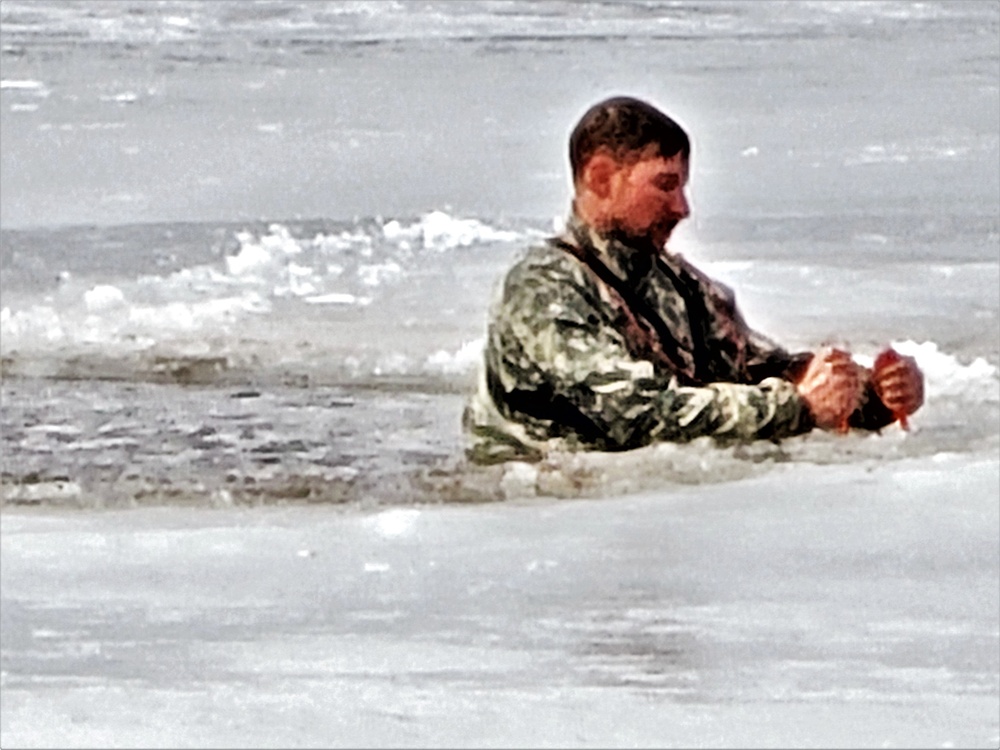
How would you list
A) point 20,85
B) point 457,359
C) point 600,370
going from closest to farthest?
point 600,370, point 457,359, point 20,85

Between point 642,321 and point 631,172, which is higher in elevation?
point 631,172

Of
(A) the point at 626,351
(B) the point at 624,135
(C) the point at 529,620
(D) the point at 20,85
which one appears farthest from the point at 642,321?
(D) the point at 20,85

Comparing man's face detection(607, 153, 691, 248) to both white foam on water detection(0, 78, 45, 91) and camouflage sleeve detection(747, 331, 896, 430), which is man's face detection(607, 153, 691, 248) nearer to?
camouflage sleeve detection(747, 331, 896, 430)

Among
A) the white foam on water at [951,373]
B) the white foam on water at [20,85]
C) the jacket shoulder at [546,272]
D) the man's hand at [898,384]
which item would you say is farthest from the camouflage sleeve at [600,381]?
the white foam on water at [20,85]

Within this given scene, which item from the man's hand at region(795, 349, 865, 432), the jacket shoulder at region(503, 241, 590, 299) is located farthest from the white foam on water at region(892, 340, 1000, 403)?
the jacket shoulder at region(503, 241, 590, 299)

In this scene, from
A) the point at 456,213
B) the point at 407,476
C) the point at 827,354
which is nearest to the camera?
the point at 827,354

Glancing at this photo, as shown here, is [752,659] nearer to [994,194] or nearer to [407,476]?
[407,476]

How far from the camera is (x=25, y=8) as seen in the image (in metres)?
1.88

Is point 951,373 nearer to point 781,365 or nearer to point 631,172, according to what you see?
point 781,365

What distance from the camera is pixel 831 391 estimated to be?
5.41ft

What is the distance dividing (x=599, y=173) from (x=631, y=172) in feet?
0.08

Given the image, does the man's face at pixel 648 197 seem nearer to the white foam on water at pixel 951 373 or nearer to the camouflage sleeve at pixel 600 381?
Answer: the camouflage sleeve at pixel 600 381

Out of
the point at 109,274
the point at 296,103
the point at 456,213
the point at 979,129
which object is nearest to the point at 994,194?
the point at 979,129

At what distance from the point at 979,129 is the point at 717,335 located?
0.38m
